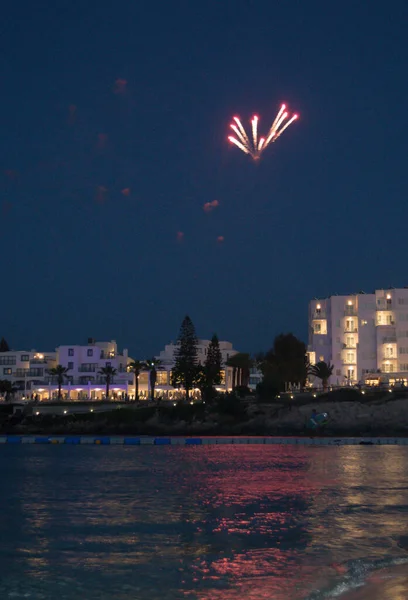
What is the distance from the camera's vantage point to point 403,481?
127 feet

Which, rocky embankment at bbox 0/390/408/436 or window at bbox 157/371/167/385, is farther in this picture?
window at bbox 157/371/167/385

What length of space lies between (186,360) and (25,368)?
30.4m

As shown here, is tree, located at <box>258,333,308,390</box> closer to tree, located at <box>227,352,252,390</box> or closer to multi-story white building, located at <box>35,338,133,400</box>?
tree, located at <box>227,352,252,390</box>

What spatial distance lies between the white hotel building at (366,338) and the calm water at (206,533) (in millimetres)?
65252

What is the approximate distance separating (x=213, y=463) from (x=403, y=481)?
51.9 feet

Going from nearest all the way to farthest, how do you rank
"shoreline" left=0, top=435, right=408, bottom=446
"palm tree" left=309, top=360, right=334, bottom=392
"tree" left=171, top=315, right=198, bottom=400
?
"shoreline" left=0, top=435, right=408, bottom=446, "palm tree" left=309, top=360, right=334, bottom=392, "tree" left=171, top=315, right=198, bottom=400

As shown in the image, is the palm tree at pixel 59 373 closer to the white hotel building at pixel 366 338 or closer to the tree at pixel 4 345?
the white hotel building at pixel 366 338

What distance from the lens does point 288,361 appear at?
113375mm

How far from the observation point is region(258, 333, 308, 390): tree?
364 ft

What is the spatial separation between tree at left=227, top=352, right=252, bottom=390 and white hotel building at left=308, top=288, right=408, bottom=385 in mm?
17442

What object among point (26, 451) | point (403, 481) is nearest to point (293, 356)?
point (26, 451)

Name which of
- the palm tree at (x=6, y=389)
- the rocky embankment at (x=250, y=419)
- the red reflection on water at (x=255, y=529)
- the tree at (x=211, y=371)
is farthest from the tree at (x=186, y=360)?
the red reflection on water at (x=255, y=529)

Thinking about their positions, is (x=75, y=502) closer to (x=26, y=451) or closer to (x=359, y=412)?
(x=26, y=451)

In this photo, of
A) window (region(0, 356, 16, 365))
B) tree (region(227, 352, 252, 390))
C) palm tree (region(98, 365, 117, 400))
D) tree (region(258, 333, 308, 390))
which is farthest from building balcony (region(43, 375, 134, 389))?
A: tree (region(258, 333, 308, 390))
